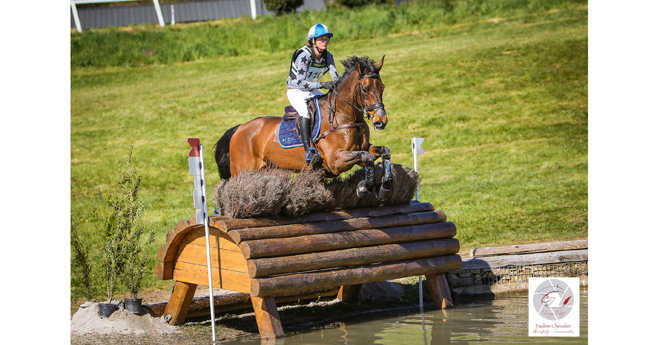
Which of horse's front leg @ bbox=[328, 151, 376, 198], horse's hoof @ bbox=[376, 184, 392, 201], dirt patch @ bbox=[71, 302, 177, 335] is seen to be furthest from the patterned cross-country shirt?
dirt patch @ bbox=[71, 302, 177, 335]

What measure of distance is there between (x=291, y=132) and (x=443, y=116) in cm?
1162

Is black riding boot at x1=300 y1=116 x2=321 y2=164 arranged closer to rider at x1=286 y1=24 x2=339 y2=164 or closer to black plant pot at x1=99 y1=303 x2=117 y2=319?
rider at x1=286 y1=24 x2=339 y2=164

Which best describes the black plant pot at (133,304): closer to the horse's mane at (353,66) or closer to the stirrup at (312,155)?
the stirrup at (312,155)

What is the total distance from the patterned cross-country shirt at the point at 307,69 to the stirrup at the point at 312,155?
673 mm

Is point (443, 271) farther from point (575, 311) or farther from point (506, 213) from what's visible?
point (506, 213)

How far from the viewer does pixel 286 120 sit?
784 cm

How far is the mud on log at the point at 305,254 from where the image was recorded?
6656mm

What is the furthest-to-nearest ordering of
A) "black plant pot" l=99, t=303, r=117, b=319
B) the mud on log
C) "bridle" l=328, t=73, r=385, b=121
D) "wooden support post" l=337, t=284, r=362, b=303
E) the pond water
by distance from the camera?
"wooden support post" l=337, t=284, r=362, b=303 < "black plant pot" l=99, t=303, r=117, b=319 < "bridle" l=328, t=73, r=385, b=121 < the mud on log < the pond water

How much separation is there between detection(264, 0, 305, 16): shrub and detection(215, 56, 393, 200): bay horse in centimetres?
2072

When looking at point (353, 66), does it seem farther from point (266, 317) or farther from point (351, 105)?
point (266, 317)

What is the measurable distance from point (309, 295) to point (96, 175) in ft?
29.8

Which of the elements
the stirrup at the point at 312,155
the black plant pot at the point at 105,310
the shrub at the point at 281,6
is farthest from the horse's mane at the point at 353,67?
the shrub at the point at 281,6

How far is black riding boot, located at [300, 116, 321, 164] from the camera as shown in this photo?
7.51 metres

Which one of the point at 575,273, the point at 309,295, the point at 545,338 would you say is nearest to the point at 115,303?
the point at 309,295
